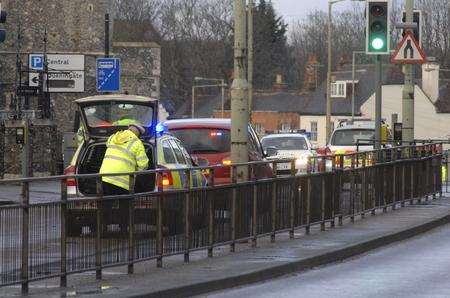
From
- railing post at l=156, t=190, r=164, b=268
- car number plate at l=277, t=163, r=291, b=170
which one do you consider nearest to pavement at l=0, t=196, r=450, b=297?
railing post at l=156, t=190, r=164, b=268

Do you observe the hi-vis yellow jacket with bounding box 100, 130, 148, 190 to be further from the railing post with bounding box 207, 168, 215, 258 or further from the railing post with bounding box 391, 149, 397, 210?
the railing post with bounding box 391, 149, 397, 210

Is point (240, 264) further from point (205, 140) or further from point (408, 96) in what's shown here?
point (408, 96)

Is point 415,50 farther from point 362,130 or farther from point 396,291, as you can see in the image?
point 396,291

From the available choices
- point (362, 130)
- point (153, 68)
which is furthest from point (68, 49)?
point (362, 130)

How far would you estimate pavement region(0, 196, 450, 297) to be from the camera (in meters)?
11.3

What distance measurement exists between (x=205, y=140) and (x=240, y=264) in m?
7.14

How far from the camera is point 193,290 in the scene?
11664 mm

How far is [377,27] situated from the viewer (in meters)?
22.8

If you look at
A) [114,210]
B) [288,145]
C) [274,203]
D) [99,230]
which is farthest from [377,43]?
[99,230]

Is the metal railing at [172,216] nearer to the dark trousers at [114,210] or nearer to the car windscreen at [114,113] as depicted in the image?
the dark trousers at [114,210]

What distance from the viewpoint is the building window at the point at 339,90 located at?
92562 millimetres

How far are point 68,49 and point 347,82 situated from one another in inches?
1532

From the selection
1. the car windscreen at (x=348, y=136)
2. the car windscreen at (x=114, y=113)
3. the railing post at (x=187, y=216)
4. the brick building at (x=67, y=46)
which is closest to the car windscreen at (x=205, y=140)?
the car windscreen at (x=114, y=113)

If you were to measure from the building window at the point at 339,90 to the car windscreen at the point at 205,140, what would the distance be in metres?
72.5
